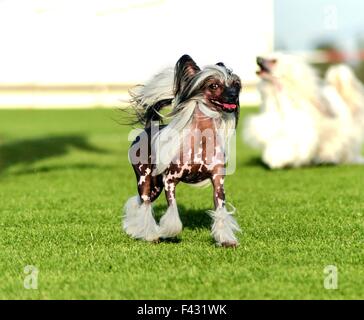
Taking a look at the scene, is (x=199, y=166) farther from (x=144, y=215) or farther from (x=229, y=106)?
(x=144, y=215)

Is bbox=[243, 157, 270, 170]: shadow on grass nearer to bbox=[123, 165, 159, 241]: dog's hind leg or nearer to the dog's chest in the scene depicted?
bbox=[123, 165, 159, 241]: dog's hind leg

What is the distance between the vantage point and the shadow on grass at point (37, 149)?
43.3ft

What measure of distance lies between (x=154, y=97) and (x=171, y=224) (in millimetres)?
983

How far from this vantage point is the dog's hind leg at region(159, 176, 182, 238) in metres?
5.56

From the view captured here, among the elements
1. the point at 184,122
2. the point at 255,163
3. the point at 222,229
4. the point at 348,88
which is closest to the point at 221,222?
the point at 222,229

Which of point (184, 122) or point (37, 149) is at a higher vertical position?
point (37, 149)

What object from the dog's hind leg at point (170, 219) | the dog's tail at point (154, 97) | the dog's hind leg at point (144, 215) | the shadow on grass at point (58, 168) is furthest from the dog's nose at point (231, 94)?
the shadow on grass at point (58, 168)

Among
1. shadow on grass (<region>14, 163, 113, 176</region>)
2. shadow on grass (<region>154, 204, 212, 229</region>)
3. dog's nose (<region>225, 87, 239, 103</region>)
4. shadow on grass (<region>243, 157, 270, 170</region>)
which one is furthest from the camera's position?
shadow on grass (<region>243, 157, 270, 170</region>)

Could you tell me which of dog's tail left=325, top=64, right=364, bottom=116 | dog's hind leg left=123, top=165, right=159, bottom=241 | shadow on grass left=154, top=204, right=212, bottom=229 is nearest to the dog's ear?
dog's hind leg left=123, top=165, right=159, bottom=241

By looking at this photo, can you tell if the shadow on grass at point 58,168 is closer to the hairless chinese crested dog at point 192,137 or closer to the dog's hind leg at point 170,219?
the hairless chinese crested dog at point 192,137

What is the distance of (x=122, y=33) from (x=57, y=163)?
6.00 metres

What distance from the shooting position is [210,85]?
5520 millimetres

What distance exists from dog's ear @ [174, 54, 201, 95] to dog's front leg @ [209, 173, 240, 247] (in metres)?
0.72

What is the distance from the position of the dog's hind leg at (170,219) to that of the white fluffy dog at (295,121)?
5958 mm
